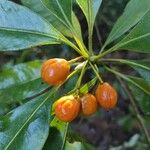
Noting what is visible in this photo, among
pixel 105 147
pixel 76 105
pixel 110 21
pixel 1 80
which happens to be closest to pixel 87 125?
pixel 105 147

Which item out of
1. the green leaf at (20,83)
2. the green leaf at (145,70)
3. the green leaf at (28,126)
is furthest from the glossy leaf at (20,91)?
the green leaf at (145,70)

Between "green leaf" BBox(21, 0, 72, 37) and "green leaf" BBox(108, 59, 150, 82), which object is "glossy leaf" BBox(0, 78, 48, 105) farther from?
"green leaf" BBox(108, 59, 150, 82)

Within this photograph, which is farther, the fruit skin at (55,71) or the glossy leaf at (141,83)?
the glossy leaf at (141,83)

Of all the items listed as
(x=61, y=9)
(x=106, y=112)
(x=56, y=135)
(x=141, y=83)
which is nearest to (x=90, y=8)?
(x=61, y=9)

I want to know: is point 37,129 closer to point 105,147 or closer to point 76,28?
point 76,28

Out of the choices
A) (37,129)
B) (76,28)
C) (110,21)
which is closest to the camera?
(37,129)

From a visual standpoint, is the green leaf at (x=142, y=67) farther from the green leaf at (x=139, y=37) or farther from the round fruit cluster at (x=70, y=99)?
the round fruit cluster at (x=70, y=99)

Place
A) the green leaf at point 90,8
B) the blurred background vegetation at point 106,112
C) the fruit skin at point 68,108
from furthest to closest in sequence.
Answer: the blurred background vegetation at point 106,112 → the green leaf at point 90,8 → the fruit skin at point 68,108
